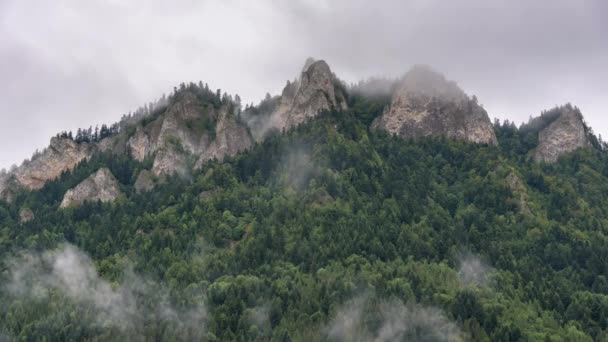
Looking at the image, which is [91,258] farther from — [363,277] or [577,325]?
[577,325]

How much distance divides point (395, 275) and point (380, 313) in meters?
15.7

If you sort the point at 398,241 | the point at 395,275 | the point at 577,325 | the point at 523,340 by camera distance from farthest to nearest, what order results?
1. the point at 398,241
2. the point at 395,275
3. the point at 577,325
4. the point at 523,340

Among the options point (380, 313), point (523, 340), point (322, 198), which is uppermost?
point (322, 198)

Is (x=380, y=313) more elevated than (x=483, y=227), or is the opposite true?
(x=483, y=227)

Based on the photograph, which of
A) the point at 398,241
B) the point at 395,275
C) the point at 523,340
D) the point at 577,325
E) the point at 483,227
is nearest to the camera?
the point at 523,340

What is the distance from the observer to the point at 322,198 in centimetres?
18125

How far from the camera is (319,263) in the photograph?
518 feet

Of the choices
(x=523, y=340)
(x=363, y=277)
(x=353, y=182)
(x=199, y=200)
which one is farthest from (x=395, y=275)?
(x=199, y=200)

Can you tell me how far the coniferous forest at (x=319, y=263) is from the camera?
139 meters

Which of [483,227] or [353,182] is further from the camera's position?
[353,182]

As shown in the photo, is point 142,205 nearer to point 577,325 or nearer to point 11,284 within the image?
point 11,284

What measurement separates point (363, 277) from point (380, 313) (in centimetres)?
1199

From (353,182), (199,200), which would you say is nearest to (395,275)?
(353,182)

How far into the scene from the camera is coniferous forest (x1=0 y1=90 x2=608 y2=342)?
139 m
